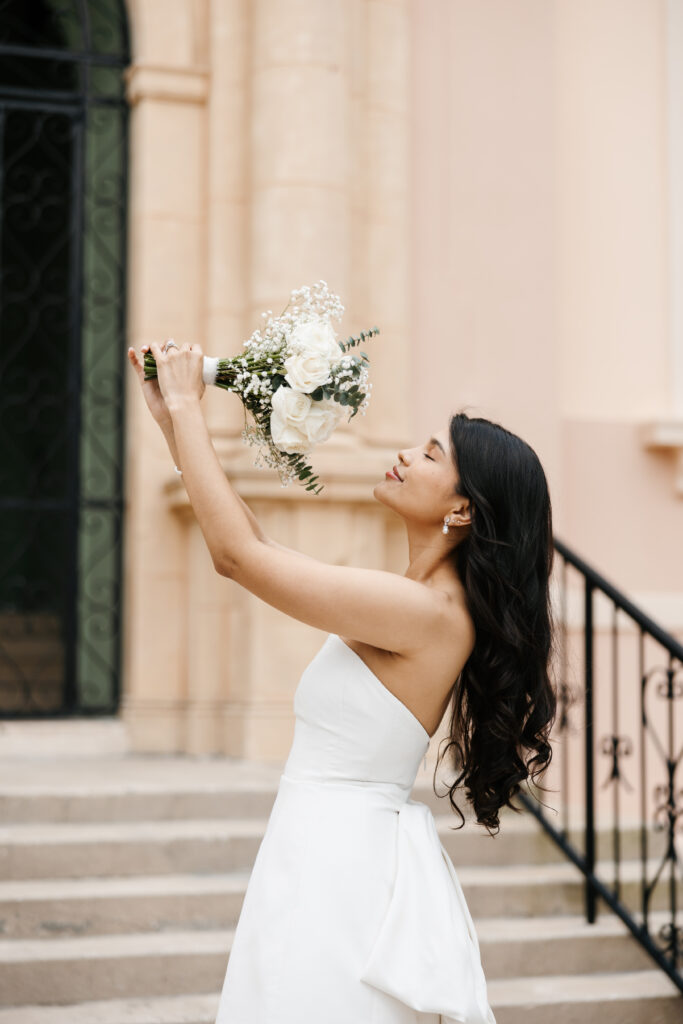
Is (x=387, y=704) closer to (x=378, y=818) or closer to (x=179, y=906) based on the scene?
(x=378, y=818)

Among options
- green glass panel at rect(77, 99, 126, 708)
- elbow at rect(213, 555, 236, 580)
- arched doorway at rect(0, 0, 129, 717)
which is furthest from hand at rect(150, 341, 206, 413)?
green glass panel at rect(77, 99, 126, 708)

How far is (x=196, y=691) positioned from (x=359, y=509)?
1.15 metres

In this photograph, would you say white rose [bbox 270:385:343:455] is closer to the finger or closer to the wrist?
the wrist

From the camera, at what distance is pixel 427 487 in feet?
8.32

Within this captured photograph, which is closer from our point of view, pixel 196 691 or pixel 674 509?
pixel 196 691

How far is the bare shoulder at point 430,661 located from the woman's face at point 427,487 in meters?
0.17

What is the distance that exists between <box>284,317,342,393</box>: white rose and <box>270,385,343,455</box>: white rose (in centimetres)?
3

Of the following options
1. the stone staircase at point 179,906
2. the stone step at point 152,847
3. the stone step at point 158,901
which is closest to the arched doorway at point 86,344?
the stone staircase at point 179,906

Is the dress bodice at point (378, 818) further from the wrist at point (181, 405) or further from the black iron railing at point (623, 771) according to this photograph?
the black iron railing at point (623, 771)

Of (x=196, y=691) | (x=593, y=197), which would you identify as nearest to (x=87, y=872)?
(x=196, y=691)

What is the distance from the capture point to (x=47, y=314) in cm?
A: 1023

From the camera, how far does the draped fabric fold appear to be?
7.73 ft

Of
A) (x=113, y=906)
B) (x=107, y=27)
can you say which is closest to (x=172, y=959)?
(x=113, y=906)

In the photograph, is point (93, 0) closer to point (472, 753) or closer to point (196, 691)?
point (196, 691)
